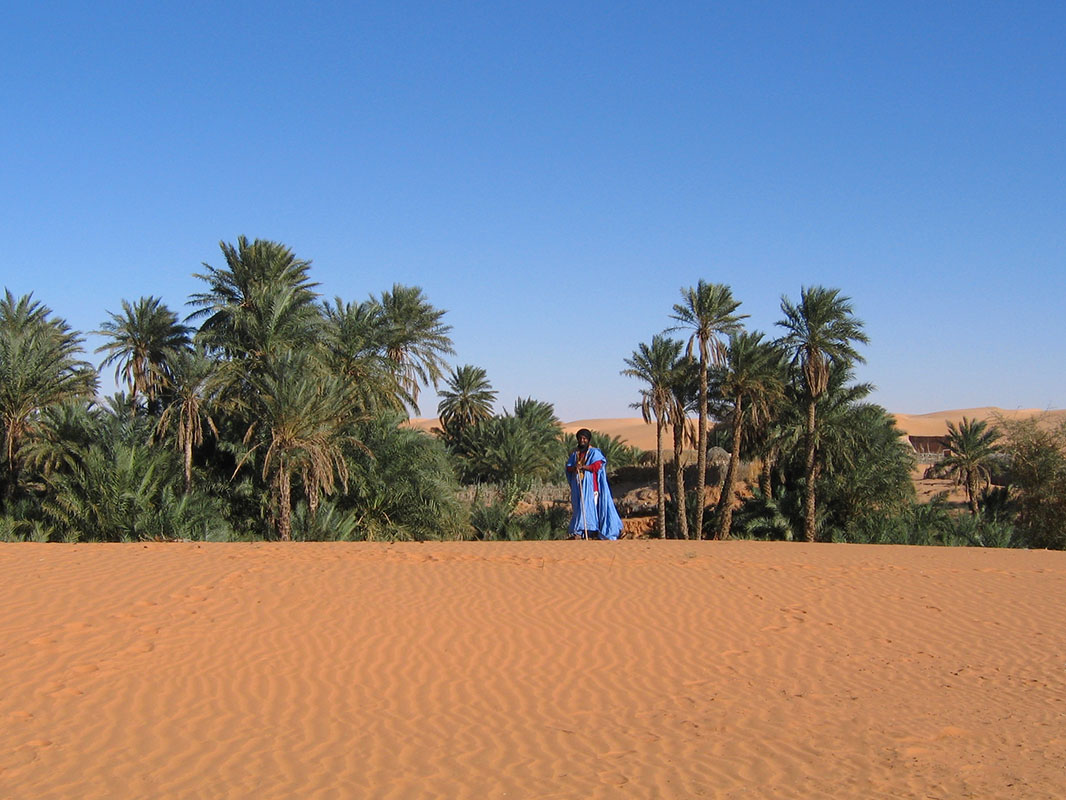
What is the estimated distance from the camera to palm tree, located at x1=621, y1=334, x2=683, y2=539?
31156mm

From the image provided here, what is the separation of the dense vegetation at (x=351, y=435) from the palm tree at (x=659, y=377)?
0.26 ft

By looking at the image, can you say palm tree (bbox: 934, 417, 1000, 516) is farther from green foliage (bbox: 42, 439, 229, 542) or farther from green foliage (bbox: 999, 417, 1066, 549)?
green foliage (bbox: 42, 439, 229, 542)

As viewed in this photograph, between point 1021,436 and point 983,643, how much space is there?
89.8 ft

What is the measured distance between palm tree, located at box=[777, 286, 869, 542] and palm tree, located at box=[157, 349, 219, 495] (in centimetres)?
1782

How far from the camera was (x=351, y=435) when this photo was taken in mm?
24469

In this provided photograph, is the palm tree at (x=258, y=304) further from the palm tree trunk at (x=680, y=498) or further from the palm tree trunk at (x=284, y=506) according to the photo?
the palm tree trunk at (x=680, y=498)

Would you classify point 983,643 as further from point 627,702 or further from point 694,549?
point 694,549

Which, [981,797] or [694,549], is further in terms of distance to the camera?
[694,549]

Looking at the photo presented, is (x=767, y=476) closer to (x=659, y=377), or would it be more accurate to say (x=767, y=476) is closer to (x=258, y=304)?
(x=659, y=377)

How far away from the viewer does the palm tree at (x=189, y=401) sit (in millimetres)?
21953

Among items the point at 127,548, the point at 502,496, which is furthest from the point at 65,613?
the point at 502,496

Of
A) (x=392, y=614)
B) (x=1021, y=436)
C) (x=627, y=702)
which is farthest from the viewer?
(x=1021, y=436)

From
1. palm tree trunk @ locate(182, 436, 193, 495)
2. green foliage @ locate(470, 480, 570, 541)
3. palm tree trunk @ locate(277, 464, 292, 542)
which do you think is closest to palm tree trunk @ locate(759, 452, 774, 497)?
green foliage @ locate(470, 480, 570, 541)

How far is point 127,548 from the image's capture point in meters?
12.7
